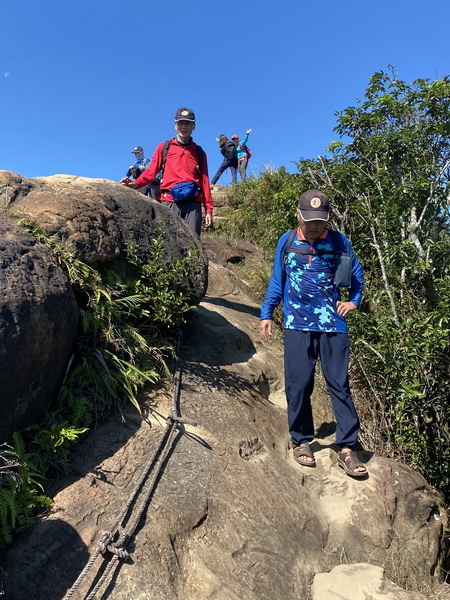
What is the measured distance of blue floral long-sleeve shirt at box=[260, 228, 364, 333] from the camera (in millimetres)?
3719

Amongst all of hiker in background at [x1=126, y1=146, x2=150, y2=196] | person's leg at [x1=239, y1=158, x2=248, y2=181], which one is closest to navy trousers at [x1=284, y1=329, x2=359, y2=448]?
hiker in background at [x1=126, y1=146, x2=150, y2=196]

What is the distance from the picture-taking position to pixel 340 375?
12.1 feet

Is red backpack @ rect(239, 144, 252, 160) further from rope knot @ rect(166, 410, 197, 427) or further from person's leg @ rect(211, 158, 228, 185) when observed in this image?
rope knot @ rect(166, 410, 197, 427)

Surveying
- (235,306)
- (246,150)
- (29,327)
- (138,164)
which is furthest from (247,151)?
(29,327)

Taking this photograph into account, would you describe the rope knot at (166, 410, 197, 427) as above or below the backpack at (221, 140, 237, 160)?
below

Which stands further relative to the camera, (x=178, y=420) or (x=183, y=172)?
(x=183, y=172)

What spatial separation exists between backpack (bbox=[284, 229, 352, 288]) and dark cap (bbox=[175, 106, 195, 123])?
224cm

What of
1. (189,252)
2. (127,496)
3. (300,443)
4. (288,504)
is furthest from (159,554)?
(189,252)

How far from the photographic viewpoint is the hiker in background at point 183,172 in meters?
5.41

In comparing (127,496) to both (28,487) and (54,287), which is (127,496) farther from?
(54,287)

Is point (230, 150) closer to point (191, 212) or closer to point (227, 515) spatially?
point (191, 212)

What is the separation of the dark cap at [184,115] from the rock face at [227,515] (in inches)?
100

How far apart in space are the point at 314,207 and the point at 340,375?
4.17ft

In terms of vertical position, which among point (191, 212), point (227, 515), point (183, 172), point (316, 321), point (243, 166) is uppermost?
point (243, 166)
